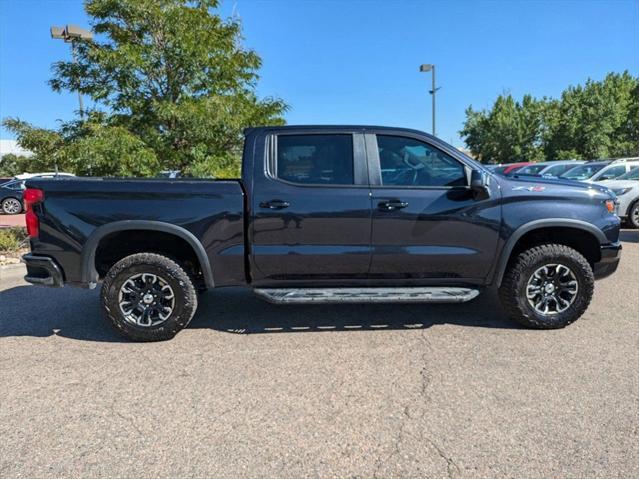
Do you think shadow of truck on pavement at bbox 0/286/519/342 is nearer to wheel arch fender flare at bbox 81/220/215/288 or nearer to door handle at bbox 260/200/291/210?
wheel arch fender flare at bbox 81/220/215/288

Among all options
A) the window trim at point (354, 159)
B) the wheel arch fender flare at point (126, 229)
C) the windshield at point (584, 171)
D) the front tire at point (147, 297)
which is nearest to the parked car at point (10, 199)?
the wheel arch fender flare at point (126, 229)

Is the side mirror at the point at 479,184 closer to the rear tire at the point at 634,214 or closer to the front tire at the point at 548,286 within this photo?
the front tire at the point at 548,286

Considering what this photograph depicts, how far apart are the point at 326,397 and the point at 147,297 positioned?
75.0 inches

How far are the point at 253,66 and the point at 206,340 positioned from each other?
600 cm

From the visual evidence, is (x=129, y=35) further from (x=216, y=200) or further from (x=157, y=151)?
(x=216, y=200)

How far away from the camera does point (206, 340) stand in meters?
3.99

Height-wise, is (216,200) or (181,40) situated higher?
(181,40)

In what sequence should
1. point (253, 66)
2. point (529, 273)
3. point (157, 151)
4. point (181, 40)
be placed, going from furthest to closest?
1. point (253, 66)
2. point (157, 151)
3. point (181, 40)
4. point (529, 273)

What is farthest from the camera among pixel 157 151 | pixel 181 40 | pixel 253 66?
pixel 253 66

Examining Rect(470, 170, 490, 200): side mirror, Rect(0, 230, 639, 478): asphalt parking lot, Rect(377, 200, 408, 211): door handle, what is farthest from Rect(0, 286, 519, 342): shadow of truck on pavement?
Rect(470, 170, 490, 200): side mirror

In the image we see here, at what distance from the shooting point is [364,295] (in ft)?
12.7

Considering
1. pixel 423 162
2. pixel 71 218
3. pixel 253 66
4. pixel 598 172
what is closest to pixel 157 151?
pixel 253 66

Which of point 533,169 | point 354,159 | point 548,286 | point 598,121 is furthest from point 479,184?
point 598,121

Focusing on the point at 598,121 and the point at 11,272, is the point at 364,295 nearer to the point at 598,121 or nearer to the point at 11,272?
the point at 11,272
